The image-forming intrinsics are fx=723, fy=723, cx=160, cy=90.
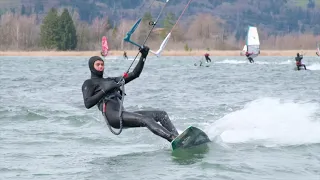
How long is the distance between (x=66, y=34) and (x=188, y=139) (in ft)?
307

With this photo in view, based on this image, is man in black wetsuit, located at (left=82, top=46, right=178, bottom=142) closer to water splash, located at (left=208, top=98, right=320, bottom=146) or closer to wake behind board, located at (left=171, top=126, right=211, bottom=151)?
wake behind board, located at (left=171, top=126, right=211, bottom=151)

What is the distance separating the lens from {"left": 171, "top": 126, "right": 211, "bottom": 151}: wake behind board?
9164 mm

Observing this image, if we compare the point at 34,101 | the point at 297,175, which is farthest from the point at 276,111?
the point at 34,101

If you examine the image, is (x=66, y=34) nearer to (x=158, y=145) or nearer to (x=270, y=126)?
(x=270, y=126)

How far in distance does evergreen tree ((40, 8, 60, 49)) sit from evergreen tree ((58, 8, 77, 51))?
61cm

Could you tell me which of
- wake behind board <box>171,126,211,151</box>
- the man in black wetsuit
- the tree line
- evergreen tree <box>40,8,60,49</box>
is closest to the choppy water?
wake behind board <box>171,126,211,151</box>

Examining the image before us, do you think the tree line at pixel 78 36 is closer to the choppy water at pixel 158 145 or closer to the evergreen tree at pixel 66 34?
the evergreen tree at pixel 66 34

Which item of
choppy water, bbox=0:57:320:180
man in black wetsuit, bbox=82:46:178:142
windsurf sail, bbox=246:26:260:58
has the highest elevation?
man in black wetsuit, bbox=82:46:178:142

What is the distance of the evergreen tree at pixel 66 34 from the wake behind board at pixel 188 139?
9285cm

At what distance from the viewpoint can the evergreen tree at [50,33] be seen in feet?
334

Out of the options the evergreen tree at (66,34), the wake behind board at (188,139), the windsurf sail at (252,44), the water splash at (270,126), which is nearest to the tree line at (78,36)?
the evergreen tree at (66,34)

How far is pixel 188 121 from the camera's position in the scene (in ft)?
44.1

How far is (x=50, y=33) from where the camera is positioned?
10256 cm

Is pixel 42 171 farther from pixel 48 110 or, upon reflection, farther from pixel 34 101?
pixel 34 101
